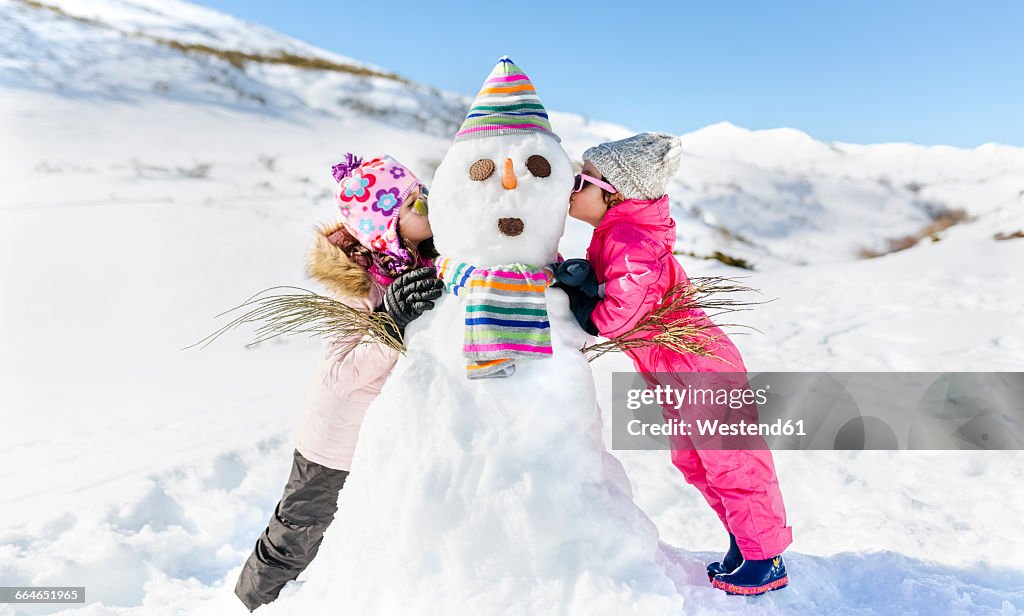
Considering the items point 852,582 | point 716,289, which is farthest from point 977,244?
point 716,289

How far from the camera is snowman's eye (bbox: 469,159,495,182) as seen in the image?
117 centimetres

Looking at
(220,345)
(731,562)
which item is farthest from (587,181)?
(220,345)

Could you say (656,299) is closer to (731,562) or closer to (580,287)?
(580,287)

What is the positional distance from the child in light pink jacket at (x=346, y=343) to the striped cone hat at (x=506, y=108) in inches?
11.2

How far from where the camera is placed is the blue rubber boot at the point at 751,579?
56.9 inches

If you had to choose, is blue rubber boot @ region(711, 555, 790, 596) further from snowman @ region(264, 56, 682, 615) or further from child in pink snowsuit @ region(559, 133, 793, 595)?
snowman @ region(264, 56, 682, 615)

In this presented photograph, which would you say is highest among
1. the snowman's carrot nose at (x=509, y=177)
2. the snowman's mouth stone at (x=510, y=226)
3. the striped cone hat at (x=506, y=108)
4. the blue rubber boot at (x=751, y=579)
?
the striped cone hat at (x=506, y=108)

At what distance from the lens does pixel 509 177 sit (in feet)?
3.82

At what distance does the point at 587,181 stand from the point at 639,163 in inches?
4.6

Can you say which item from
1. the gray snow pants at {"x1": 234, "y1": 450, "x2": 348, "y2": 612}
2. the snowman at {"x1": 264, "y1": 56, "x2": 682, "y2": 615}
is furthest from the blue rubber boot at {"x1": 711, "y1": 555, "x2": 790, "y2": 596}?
the gray snow pants at {"x1": 234, "y1": 450, "x2": 348, "y2": 612}

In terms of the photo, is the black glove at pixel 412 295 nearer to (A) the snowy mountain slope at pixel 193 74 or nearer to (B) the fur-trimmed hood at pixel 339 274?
(B) the fur-trimmed hood at pixel 339 274

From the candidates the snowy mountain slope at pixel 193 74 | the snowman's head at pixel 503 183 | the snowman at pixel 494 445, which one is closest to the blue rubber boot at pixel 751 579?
the snowman at pixel 494 445

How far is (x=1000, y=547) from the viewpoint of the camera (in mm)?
1844

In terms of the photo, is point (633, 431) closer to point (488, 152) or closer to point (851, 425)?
point (851, 425)
